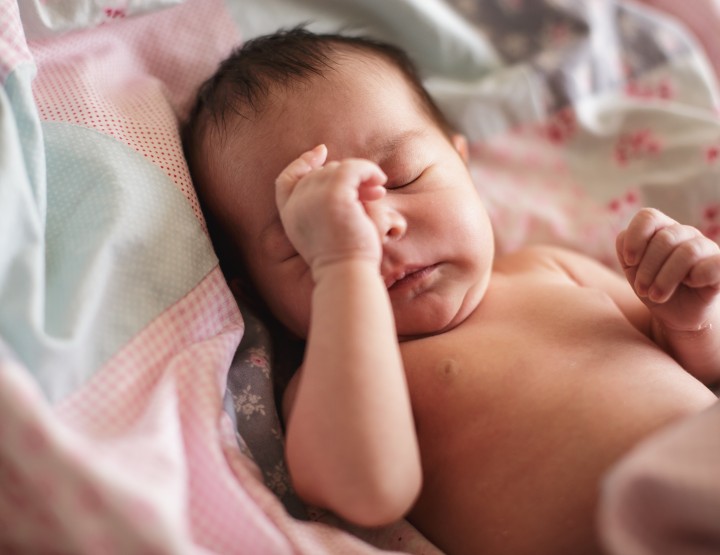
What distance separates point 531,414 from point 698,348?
1.04ft

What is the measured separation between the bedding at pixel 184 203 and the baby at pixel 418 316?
92mm

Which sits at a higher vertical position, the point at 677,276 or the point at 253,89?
the point at 253,89

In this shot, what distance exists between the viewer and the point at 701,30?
178cm

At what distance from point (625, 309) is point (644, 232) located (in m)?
0.29

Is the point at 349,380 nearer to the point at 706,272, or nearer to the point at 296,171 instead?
the point at 296,171

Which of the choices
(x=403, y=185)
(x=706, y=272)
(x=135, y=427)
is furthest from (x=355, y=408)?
(x=706, y=272)

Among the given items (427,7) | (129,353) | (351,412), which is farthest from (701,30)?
(129,353)

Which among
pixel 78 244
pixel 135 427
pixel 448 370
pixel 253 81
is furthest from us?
pixel 253 81

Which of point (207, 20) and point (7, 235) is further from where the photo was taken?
point (207, 20)

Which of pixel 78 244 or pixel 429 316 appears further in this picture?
pixel 429 316

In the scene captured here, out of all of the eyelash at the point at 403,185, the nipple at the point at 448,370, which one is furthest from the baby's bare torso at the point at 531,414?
the eyelash at the point at 403,185

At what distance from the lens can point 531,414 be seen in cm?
104

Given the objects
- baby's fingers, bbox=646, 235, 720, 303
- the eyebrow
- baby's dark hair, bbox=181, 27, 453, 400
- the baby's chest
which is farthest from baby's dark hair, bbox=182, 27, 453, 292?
baby's fingers, bbox=646, 235, 720, 303

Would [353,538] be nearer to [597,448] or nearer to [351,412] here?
[351,412]
